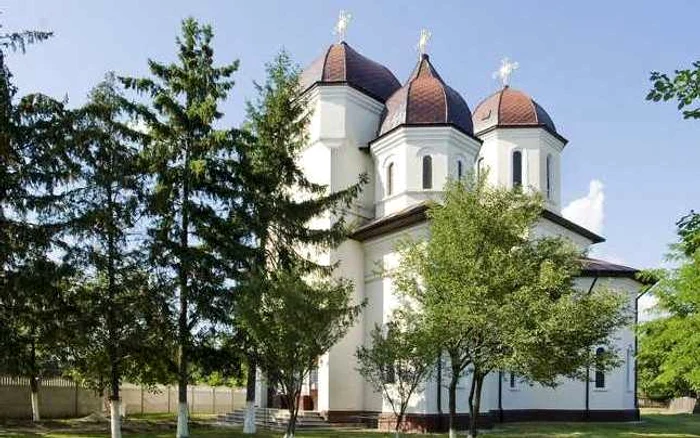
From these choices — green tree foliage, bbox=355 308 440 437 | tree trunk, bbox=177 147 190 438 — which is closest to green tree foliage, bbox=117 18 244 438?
tree trunk, bbox=177 147 190 438

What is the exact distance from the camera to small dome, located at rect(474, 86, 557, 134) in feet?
105

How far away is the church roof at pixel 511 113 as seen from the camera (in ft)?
104

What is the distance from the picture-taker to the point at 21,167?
1745 cm

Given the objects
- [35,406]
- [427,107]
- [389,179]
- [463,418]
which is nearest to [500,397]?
[463,418]

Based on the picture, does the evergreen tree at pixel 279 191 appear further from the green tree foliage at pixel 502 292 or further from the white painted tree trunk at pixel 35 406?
the white painted tree trunk at pixel 35 406

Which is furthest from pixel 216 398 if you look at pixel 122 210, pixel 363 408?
pixel 122 210

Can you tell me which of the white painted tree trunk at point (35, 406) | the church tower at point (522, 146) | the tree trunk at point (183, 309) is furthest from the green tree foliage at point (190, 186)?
the church tower at point (522, 146)

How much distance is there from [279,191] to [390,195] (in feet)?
20.2

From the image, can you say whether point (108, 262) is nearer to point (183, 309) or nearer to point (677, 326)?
point (183, 309)

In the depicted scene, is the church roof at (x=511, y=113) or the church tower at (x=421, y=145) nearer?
the church tower at (x=421, y=145)

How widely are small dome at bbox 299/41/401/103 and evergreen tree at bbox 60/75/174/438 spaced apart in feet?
34.0

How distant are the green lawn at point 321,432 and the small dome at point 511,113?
12.8 meters

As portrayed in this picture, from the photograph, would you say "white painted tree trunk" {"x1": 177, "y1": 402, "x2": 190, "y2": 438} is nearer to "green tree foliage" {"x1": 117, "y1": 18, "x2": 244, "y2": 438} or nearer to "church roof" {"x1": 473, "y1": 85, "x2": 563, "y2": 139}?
"green tree foliage" {"x1": 117, "y1": 18, "x2": 244, "y2": 438}

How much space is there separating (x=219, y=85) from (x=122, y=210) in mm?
4664
